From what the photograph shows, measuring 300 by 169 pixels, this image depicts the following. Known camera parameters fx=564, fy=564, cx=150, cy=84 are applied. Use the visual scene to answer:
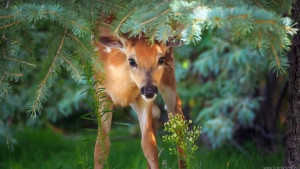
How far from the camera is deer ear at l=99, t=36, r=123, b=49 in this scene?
4.31m

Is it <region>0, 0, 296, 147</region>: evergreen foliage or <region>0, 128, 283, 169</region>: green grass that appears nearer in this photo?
<region>0, 0, 296, 147</region>: evergreen foliage

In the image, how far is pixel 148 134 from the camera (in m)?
4.50

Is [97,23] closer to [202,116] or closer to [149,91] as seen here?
[149,91]

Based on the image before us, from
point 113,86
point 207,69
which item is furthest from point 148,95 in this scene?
point 207,69

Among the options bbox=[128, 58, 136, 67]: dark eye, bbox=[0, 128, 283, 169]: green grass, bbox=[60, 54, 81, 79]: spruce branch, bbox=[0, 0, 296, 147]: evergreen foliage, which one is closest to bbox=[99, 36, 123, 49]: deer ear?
bbox=[128, 58, 136, 67]: dark eye

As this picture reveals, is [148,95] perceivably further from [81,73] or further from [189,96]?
[189,96]

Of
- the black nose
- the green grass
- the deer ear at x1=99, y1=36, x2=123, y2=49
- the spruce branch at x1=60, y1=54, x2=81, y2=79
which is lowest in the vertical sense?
the green grass

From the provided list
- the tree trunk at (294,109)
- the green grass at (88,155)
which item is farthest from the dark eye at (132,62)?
the tree trunk at (294,109)

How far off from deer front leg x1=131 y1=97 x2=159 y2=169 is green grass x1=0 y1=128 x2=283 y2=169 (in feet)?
0.43

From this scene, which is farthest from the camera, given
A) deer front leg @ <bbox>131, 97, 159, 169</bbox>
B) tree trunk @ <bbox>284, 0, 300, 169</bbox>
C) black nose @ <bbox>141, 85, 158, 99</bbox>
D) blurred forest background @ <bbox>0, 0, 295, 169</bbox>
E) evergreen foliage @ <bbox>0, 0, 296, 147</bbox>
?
blurred forest background @ <bbox>0, 0, 295, 169</bbox>

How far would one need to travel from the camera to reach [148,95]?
3963mm

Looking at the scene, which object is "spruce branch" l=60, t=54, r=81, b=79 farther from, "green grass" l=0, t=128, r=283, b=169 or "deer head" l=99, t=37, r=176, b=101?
"deer head" l=99, t=37, r=176, b=101

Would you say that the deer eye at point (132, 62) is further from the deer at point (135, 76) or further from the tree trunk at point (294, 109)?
the tree trunk at point (294, 109)

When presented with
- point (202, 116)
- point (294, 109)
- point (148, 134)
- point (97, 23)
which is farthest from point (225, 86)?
point (97, 23)
